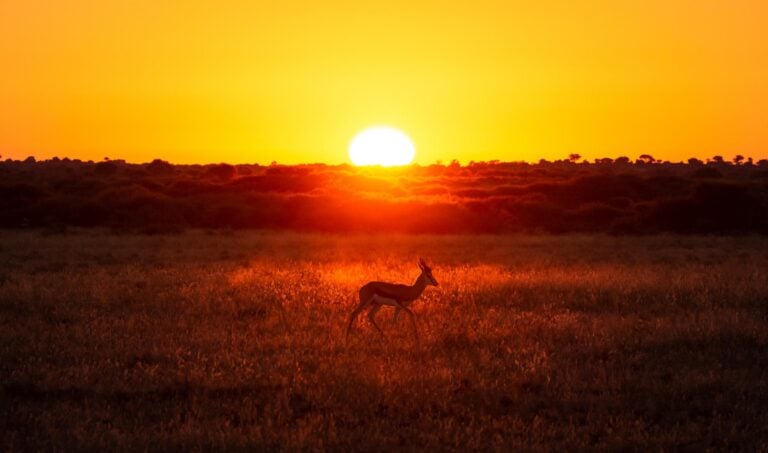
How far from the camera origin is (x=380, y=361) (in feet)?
33.2

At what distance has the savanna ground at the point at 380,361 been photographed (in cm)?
756

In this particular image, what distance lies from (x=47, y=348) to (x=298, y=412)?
435cm

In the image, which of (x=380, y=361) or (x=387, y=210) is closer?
(x=380, y=361)

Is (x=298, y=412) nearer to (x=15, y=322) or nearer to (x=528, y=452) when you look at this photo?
(x=528, y=452)

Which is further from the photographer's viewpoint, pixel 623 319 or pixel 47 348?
pixel 623 319

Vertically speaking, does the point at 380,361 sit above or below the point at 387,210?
below

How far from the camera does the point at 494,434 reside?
738 cm

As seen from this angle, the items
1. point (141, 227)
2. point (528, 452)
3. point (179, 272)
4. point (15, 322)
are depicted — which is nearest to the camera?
point (528, 452)

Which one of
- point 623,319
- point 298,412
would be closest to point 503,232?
point 623,319

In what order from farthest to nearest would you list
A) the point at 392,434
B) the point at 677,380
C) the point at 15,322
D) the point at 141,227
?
the point at 141,227 → the point at 15,322 → the point at 677,380 → the point at 392,434

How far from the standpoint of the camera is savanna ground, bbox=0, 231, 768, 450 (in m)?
7.56

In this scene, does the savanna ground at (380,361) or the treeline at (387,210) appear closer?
the savanna ground at (380,361)

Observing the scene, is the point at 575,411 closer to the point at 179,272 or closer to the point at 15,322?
the point at 15,322

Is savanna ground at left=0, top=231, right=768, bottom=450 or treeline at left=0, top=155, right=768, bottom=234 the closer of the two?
savanna ground at left=0, top=231, right=768, bottom=450
